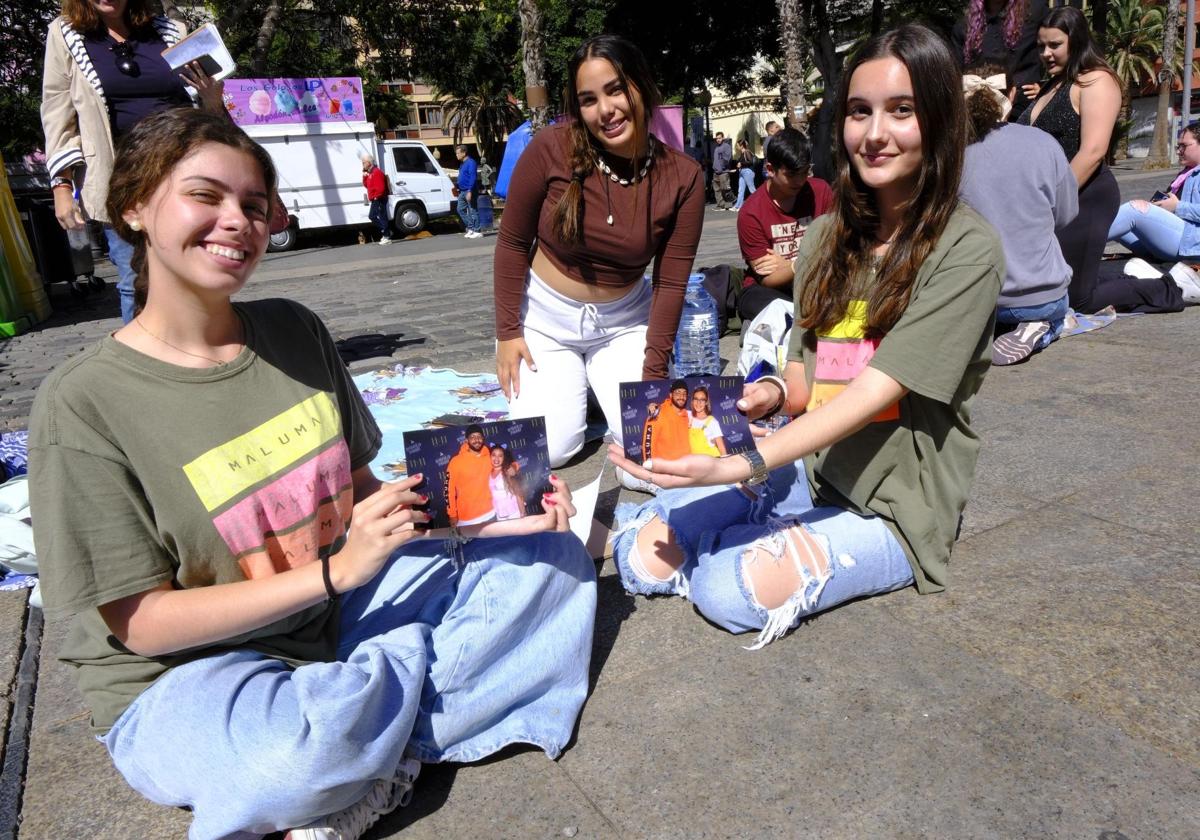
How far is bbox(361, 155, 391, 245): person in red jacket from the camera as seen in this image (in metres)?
17.5

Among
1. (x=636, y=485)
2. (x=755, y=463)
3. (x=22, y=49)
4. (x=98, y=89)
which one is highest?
(x=22, y=49)

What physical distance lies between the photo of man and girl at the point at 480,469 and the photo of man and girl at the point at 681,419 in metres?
0.27

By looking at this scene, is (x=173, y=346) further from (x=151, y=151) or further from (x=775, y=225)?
(x=775, y=225)

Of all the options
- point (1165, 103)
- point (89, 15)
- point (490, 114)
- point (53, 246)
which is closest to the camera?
point (89, 15)

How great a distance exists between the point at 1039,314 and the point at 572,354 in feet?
9.97

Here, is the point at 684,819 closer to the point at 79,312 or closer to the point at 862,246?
the point at 862,246

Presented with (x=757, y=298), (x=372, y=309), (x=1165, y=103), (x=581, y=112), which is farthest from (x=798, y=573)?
(x=1165, y=103)

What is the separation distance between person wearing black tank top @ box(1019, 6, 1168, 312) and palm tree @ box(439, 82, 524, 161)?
3374cm

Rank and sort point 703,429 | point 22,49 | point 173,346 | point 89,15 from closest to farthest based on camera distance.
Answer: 1. point 173,346
2. point 703,429
3. point 89,15
4. point 22,49

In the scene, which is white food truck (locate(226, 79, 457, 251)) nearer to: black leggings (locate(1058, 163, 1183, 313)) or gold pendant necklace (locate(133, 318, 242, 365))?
black leggings (locate(1058, 163, 1183, 313))

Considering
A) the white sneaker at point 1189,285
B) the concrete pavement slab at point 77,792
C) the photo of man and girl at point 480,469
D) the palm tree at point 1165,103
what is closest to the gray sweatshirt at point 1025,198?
the white sneaker at point 1189,285

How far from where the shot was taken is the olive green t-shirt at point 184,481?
159 centimetres

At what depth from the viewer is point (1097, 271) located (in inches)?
242

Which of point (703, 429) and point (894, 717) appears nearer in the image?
point (894, 717)
